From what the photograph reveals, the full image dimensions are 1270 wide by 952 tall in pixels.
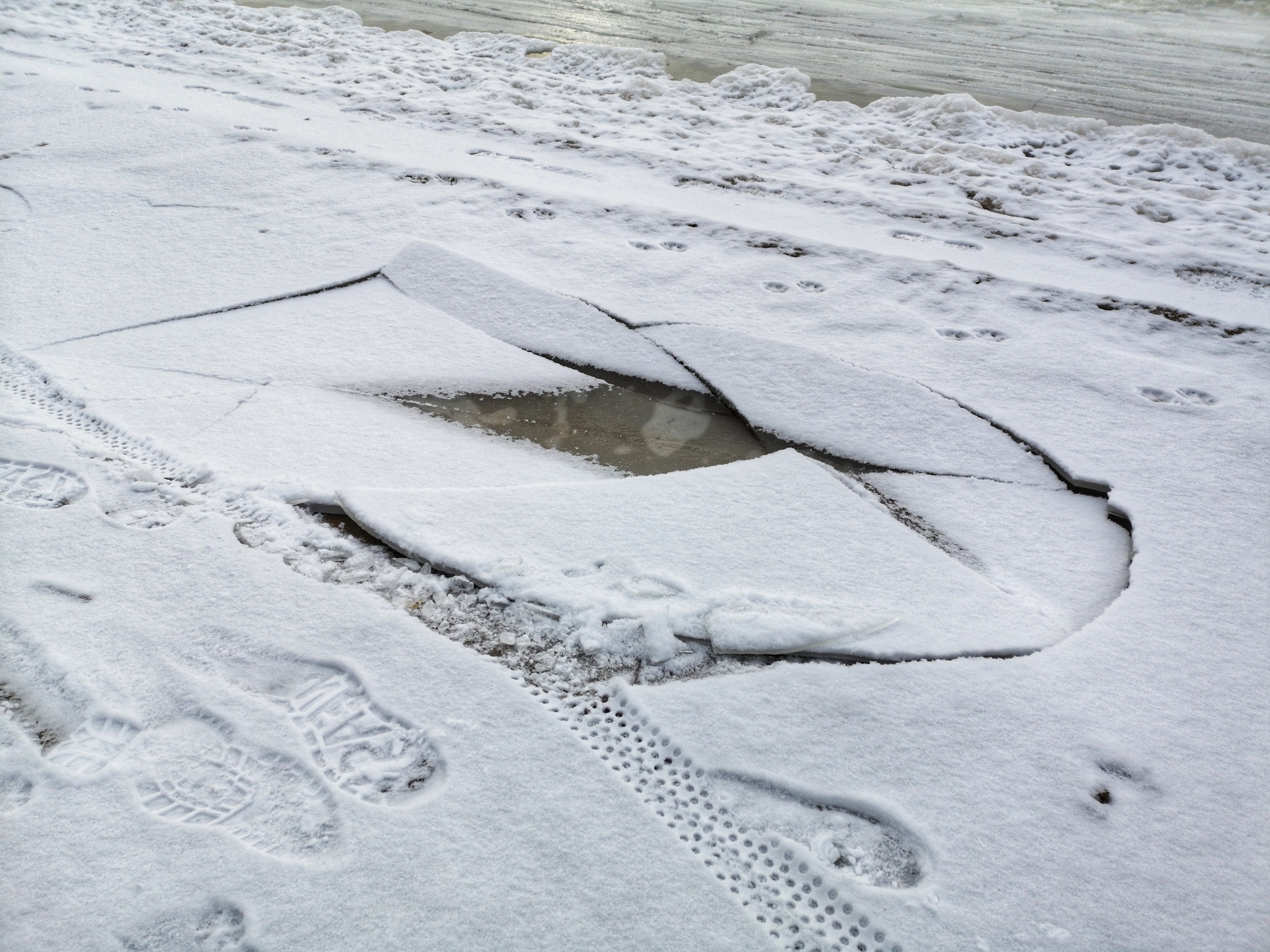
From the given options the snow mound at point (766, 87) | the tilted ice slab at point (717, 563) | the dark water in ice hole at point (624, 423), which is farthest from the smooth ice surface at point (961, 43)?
the tilted ice slab at point (717, 563)

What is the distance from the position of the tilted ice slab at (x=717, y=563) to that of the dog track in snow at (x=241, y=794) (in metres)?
0.49

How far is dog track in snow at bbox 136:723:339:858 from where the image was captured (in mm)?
1180

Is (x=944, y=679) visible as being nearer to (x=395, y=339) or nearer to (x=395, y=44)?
(x=395, y=339)

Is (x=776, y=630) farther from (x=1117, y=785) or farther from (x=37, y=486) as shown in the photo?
(x=37, y=486)

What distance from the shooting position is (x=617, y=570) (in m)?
1.65

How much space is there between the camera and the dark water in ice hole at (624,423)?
2.08 meters

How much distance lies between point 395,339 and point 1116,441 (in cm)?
193

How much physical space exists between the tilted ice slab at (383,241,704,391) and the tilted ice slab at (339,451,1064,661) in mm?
576

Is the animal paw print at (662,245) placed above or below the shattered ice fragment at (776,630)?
above

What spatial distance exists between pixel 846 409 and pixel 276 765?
1.56 meters

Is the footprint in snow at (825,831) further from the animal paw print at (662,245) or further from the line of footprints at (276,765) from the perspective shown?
the animal paw print at (662,245)

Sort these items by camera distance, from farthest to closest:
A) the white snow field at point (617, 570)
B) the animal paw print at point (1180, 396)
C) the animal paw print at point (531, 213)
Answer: the animal paw print at point (531, 213) → the animal paw print at point (1180, 396) → the white snow field at point (617, 570)

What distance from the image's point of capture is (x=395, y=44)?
585cm

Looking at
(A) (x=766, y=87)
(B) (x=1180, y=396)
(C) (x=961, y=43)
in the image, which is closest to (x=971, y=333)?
(B) (x=1180, y=396)
